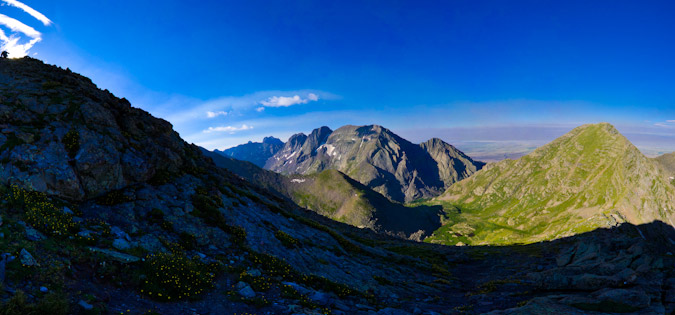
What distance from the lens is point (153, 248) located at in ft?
62.1

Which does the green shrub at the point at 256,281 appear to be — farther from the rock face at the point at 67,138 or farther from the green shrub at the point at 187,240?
the rock face at the point at 67,138

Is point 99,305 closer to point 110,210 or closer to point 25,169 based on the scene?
point 110,210

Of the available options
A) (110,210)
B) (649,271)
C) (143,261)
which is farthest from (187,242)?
(649,271)

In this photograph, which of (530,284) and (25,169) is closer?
(25,169)

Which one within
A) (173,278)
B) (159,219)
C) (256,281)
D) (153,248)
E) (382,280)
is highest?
(159,219)

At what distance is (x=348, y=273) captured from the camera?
2986 centimetres

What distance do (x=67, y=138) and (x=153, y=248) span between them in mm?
14559

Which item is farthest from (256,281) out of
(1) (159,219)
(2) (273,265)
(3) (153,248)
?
(1) (159,219)

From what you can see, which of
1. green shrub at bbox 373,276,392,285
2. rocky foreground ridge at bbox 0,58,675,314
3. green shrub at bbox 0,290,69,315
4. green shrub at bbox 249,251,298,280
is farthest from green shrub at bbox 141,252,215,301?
green shrub at bbox 373,276,392,285

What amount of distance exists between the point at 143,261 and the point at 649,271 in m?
46.3

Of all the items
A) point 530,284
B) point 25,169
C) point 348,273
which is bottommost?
point 530,284

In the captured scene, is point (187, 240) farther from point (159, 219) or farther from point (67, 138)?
point (67, 138)

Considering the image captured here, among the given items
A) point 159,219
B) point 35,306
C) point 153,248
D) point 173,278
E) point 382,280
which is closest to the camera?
point 35,306

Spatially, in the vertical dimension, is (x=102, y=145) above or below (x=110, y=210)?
above
